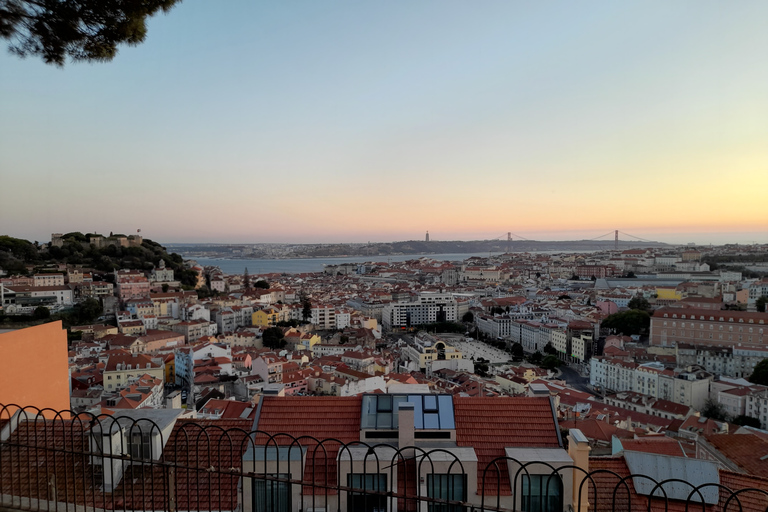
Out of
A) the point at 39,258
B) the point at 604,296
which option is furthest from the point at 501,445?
the point at 604,296

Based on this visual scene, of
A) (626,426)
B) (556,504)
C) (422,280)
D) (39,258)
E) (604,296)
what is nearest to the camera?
(556,504)

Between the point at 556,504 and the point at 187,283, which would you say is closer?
the point at 556,504

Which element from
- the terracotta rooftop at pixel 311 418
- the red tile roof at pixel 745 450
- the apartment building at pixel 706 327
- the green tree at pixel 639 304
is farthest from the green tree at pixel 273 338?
the green tree at pixel 639 304

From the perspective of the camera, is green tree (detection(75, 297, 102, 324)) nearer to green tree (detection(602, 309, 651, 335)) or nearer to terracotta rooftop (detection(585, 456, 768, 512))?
terracotta rooftop (detection(585, 456, 768, 512))

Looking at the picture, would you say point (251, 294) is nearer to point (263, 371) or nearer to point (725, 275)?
point (263, 371)

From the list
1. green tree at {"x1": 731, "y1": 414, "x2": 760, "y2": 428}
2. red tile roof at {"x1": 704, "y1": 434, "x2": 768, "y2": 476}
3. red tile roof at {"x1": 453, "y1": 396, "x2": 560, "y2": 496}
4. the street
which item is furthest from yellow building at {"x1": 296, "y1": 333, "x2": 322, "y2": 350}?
red tile roof at {"x1": 453, "y1": 396, "x2": 560, "y2": 496}

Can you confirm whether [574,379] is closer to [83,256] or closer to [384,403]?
[384,403]

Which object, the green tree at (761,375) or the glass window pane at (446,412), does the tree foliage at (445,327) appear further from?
the glass window pane at (446,412)
